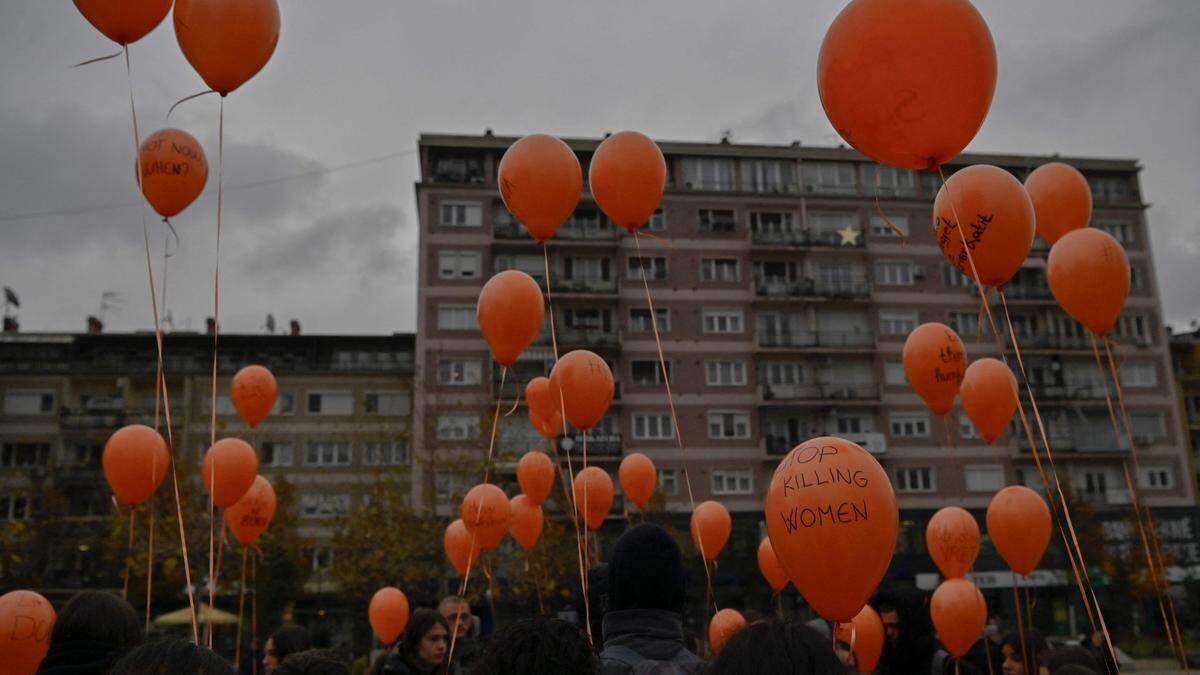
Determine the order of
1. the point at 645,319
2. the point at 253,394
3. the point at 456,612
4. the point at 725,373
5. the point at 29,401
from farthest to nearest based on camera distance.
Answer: the point at 29,401
the point at 645,319
the point at 725,373
the point at 253,394
the point at 456,612

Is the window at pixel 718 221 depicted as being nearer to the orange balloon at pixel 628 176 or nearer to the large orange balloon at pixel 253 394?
the large orange balloon at pixel 253 394

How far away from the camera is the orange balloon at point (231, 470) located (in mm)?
6895

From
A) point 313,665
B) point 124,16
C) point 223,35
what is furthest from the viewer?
point 223,35

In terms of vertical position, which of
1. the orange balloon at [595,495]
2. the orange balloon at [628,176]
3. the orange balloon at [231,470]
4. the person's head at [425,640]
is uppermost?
the orange balloon at [628,176]

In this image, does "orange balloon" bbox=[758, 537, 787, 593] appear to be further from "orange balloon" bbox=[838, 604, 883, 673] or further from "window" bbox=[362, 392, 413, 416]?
"window" bbox=[362, 392, 413, 416]

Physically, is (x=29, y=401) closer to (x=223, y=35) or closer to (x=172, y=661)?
(x=223, y=35)

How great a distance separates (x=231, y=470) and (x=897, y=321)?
30.6 metres

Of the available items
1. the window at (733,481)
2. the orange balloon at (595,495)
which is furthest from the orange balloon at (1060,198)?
the window at (733,481)

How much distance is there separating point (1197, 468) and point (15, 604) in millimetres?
48875

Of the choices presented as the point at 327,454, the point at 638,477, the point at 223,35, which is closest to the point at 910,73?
the point at 223,35

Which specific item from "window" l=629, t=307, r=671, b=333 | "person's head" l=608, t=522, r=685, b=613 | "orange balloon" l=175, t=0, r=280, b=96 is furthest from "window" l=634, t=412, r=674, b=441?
"person's head" l=608, t=522, r=685, b=613

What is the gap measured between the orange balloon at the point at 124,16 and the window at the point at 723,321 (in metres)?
28.9

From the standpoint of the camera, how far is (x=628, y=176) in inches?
232

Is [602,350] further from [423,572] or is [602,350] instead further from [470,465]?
[423,572]
